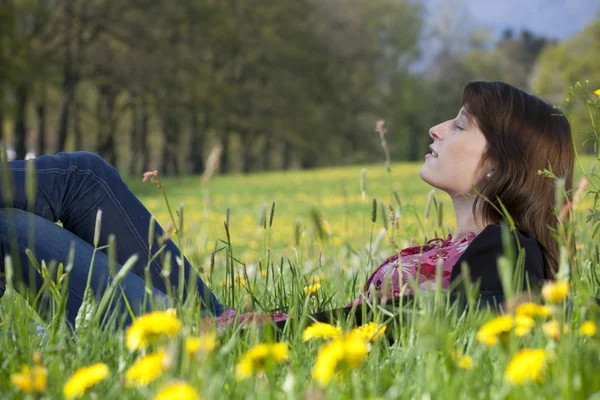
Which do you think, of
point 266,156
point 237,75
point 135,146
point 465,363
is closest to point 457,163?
point 465,363

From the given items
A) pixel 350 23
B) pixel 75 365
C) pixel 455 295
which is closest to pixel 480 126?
pixel 455 295

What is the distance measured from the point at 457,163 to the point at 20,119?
21.3 metres

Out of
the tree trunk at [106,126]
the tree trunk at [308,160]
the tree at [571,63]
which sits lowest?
the tree trunk at [308,160]

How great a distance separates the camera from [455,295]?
192cm

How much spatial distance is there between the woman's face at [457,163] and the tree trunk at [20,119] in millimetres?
19264

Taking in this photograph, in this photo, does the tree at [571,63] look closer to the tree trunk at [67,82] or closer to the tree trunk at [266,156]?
the tree trunk at [266,156]

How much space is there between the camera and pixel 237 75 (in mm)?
29938

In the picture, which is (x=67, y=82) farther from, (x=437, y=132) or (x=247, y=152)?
(x=437, y=132)

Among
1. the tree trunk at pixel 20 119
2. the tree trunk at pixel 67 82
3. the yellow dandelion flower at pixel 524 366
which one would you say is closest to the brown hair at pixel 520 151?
the yellow dandelion flower at pixel 524 366

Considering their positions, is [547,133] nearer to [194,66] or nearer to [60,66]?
[60,66]

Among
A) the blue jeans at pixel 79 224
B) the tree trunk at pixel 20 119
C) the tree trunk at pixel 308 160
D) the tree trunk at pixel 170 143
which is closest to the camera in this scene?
the blue jeans at pixel 79 224

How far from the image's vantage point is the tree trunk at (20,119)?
2068cm

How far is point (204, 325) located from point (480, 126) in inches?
52.9

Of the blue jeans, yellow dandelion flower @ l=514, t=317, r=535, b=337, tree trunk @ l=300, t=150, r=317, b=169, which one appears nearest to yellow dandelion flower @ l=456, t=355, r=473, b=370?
yellow dandelion flower @ l=514, t=317, r=535, b=337
